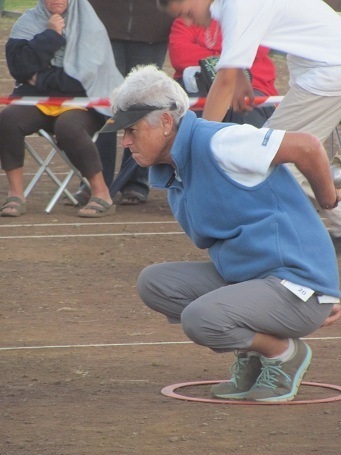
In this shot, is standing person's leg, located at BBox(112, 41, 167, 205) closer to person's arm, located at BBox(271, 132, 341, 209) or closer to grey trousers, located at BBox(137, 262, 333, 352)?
grey trousers, located at BBox(137, 262, 333, 352)

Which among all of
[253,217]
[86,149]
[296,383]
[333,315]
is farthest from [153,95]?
[86,149]

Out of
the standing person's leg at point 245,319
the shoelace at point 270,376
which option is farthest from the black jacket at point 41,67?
the shoelace at point 270,376

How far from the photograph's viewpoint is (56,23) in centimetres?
923

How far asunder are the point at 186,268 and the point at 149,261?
273 cm

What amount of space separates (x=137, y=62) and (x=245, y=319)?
5.23m

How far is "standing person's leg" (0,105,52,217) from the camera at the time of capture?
9188 mm

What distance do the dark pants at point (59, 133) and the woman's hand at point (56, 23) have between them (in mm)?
593

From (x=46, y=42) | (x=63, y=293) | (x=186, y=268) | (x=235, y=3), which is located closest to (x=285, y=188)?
(x=186, y=268)

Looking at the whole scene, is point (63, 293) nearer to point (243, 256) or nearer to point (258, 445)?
point (243, 256)

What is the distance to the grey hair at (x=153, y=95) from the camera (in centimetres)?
490

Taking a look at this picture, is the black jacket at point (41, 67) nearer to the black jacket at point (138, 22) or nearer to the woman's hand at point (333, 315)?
the black jacket at point (138, 22)

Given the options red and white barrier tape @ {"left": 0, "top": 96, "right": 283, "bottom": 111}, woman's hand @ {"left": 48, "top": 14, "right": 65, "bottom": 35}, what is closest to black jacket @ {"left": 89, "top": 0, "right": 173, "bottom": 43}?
woman's hand @ {"left": 48, "top": 14, "right": 65, "bottom": 35}

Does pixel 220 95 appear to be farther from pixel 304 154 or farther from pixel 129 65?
pixel 129 65

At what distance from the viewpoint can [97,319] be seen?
6645mm
